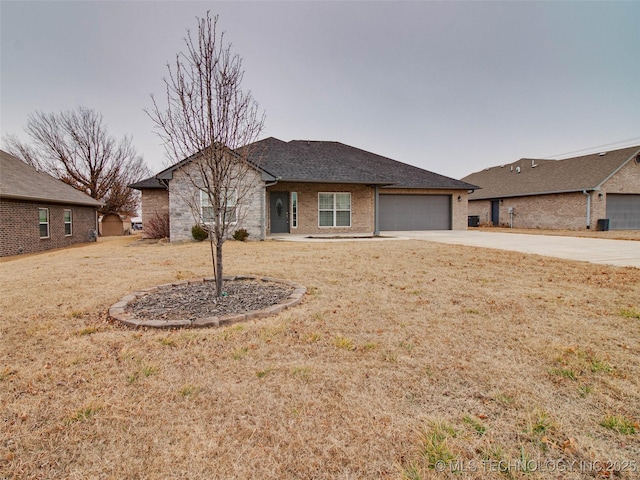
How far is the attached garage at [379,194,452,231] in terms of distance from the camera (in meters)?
19.2

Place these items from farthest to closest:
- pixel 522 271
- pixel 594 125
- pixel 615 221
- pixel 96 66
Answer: pixel 594 125
pixel 615 221
pixel 96 66
pixel 522 271

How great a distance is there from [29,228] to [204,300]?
13311mm

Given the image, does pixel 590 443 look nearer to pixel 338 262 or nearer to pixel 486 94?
pixel 338 262

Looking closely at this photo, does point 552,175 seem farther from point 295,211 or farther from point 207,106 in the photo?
point 207,106

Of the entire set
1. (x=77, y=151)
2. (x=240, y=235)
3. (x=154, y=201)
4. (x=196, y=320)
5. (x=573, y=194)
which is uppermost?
(x=77, y=151)

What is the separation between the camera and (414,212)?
A: 19.6 meters

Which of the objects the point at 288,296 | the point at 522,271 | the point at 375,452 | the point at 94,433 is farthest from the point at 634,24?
the point at 94,433

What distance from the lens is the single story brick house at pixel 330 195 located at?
44.7ft

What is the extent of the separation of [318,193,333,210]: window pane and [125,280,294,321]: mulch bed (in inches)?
473

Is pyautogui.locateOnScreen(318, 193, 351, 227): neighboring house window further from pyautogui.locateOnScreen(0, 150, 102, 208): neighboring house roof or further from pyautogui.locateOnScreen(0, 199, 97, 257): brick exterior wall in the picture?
pyautogui.locateOnScreen(0, 199, 97, 257): brick exterior wall

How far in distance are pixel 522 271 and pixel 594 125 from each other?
29156 mm

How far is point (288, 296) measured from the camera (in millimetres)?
4656

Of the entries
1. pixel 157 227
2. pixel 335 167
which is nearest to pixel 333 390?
pixel 157 227

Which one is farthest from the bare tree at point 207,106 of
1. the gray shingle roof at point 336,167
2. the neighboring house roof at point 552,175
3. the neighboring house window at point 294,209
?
the neighboring house roof at point 552,175
